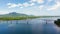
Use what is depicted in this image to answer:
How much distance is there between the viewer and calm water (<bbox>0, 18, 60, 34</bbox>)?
3.31 m

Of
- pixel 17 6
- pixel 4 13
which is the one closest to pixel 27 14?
pixel 17 6

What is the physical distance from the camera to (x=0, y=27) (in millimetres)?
3330

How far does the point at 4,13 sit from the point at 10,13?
0.53 ft

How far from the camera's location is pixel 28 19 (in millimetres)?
3439

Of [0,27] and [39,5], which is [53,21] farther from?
[0,27]

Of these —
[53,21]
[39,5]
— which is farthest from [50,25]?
[39,5]

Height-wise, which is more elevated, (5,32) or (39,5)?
(39,5)

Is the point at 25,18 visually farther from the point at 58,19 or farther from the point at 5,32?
the point at 58,19

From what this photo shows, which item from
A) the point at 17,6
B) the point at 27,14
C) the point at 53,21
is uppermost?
the point at 17,6

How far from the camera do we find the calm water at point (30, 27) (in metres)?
3.31

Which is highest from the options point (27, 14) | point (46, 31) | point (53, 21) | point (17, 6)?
point (17, 6)

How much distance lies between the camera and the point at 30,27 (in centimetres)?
334

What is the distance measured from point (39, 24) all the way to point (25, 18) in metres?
0.42

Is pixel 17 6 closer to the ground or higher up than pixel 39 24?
higher up
